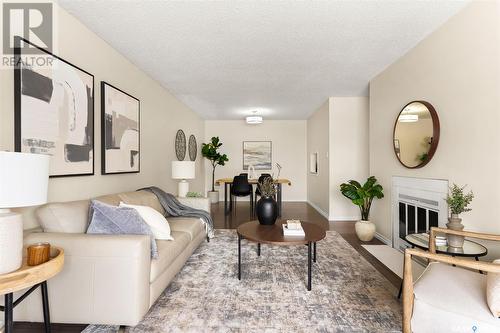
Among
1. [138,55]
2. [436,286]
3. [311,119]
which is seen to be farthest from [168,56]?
[311,119]

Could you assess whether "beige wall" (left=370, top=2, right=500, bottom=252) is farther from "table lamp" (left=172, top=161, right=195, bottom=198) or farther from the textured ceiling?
"table lamp" (left=172, top=161, right=195, bottom=198)

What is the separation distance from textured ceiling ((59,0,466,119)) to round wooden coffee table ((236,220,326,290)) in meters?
2.01

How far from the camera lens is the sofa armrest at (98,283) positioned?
156cm

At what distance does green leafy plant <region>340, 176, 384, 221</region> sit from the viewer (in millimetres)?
3543

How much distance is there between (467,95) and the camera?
213cm

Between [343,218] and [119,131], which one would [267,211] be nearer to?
[119,131]

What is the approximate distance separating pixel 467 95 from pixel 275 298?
2406 millimetres

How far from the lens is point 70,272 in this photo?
1573 millimetres

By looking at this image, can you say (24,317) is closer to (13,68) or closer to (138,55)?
(13,68)

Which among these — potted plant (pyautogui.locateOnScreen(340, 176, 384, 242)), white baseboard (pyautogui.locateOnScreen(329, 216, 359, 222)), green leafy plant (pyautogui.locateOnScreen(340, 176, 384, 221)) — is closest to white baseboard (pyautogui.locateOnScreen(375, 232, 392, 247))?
potted plant (pyautogui.locateOnScreen(340, 176, 384, 242))

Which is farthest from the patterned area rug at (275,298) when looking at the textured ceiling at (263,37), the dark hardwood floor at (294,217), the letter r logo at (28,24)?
the textured ceiling at (263,37)

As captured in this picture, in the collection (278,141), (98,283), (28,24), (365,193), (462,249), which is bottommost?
(98,283)

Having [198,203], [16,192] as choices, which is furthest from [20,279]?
[198,203]

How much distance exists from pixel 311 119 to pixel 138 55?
16.4ft
